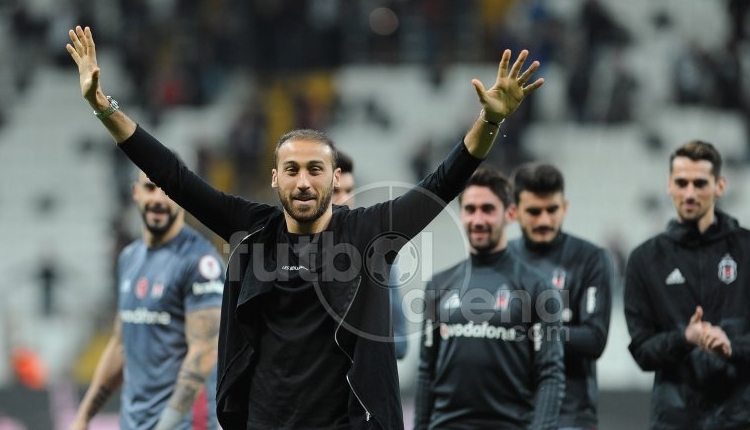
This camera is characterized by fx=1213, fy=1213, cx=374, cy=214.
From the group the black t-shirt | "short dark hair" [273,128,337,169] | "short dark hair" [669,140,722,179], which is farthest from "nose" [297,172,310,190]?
"short dark hair" [669,140,722,179]

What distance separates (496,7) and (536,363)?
15039mm

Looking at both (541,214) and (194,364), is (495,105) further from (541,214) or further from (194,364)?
(194,364)

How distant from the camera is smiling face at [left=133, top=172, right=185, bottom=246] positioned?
22.9 feet

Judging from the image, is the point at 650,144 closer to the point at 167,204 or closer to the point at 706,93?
the point at 706,93

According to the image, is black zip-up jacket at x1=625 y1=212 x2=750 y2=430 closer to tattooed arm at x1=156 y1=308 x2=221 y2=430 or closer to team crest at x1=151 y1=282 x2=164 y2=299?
tattooed arm at x1=156 y1=308 x2=221 y2=430

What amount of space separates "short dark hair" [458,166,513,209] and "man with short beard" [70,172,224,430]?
1.60 meters

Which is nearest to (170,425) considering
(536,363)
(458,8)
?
(536,363)

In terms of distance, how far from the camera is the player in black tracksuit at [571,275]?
22.2ft

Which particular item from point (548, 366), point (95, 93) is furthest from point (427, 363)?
point (95, 93)

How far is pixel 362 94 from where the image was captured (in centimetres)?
2002

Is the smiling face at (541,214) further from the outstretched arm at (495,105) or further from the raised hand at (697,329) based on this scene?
the outstretched arm at (495,105)

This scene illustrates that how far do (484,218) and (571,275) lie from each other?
32.7 inches

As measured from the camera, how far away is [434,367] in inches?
257

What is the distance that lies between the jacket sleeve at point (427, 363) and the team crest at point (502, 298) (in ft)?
1.17
